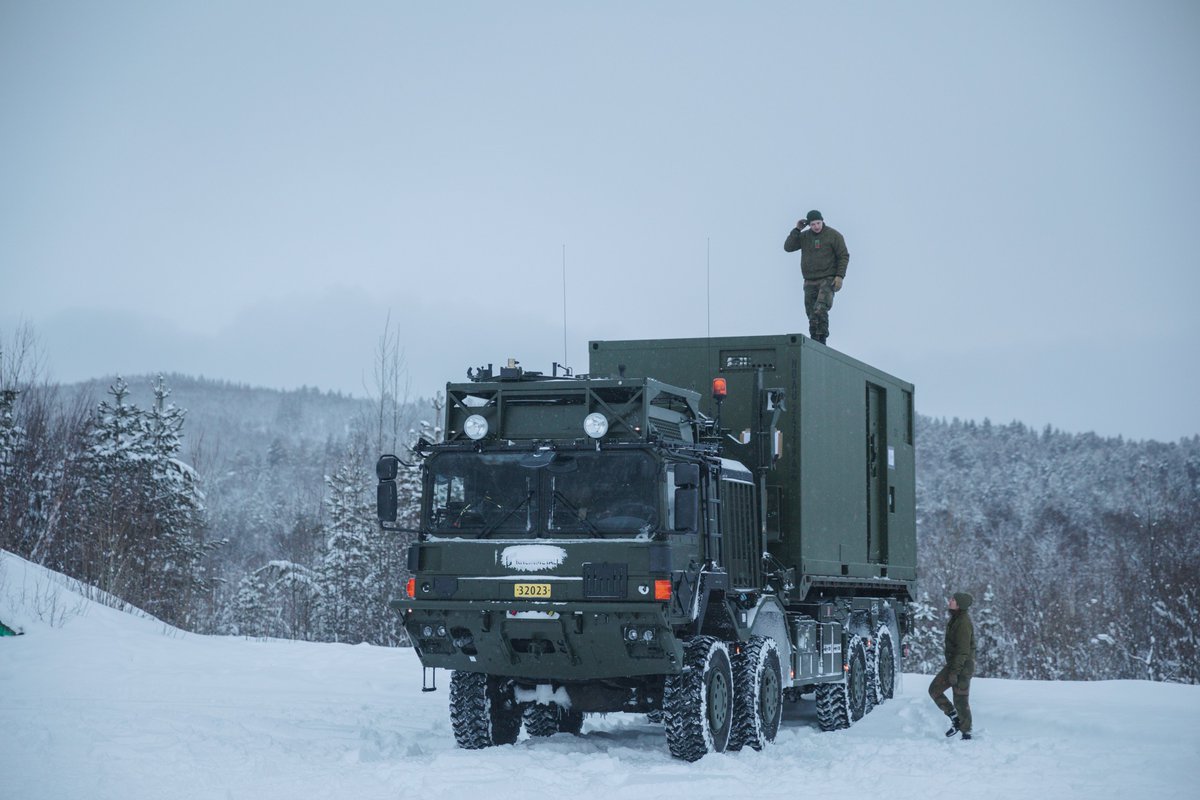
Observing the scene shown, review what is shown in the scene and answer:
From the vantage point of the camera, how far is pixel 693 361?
566 inches

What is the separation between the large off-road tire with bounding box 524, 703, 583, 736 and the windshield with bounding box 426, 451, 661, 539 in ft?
8.55

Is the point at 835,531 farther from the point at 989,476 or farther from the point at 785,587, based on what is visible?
the point at 989,476

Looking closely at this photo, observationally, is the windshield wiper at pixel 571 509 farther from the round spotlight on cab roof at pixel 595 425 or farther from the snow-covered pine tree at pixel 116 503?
the snow-covered pine tree at pixel 116 503

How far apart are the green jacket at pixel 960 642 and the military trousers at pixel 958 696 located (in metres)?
0.09

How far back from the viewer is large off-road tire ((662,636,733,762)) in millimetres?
11516

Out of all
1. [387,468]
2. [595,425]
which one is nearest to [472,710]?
[387,468]

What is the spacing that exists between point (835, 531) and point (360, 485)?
129 ft

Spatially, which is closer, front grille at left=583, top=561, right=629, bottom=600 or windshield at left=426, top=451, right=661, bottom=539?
front grille at left=583, top=561, right=629, bottom=600

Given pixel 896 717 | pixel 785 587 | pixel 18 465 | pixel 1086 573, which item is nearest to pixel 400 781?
pixel 785 587

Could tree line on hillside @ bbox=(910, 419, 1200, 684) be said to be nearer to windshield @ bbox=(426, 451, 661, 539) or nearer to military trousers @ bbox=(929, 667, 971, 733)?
military trousers @ bbox=(929, 667, 971, 733)

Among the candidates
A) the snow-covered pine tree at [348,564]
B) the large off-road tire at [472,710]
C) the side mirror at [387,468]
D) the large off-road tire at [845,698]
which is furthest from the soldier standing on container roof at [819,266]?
the snow-covered pine tree at [348,564]

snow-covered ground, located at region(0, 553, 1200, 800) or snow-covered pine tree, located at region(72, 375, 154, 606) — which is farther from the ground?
snow-covered pine tree, located at region(72, 375, 154, 606)

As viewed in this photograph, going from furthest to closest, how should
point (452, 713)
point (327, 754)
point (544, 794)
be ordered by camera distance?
point (452, 713)
point (327, 754)
point (544, 794)

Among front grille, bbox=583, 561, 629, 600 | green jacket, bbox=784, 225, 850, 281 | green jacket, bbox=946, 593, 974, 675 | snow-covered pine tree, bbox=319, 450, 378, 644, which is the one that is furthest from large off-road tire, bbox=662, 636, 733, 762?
snow-covered pine tree, bbox=319, 450, 378, 644
